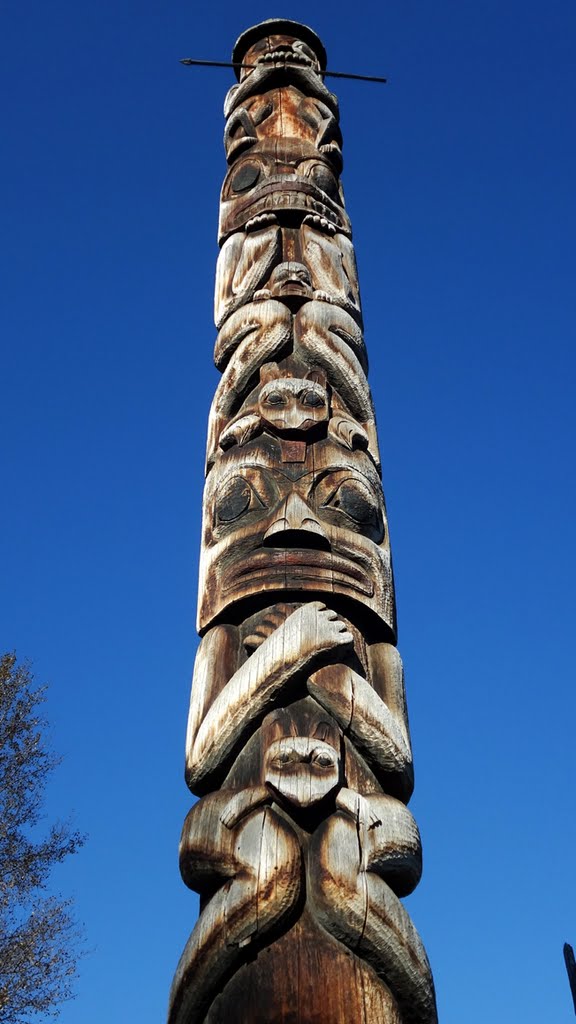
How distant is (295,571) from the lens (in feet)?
15.6

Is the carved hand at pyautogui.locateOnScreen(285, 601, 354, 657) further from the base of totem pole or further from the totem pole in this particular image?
the base of totem pole

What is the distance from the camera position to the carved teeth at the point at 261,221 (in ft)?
24.2

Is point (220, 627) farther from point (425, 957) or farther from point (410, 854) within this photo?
point (425, 957)

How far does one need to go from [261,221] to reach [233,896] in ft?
16.6

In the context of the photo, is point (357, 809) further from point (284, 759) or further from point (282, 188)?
point (282, 188)

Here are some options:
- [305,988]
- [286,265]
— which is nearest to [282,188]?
[286,265]

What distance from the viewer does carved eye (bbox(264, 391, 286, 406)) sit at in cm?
562

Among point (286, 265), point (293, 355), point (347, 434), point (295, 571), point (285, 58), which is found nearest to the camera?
point (295, 571)

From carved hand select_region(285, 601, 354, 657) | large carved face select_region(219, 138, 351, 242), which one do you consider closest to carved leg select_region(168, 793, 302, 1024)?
carved hand select_region(285, 601, 354, 657)

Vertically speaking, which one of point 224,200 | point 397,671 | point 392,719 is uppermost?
point 224,200

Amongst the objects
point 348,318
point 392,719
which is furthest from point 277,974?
point 348,318

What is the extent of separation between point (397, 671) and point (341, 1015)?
5.97ft

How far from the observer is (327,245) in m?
7.31

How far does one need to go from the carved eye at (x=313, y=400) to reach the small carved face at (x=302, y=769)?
2.22 m
